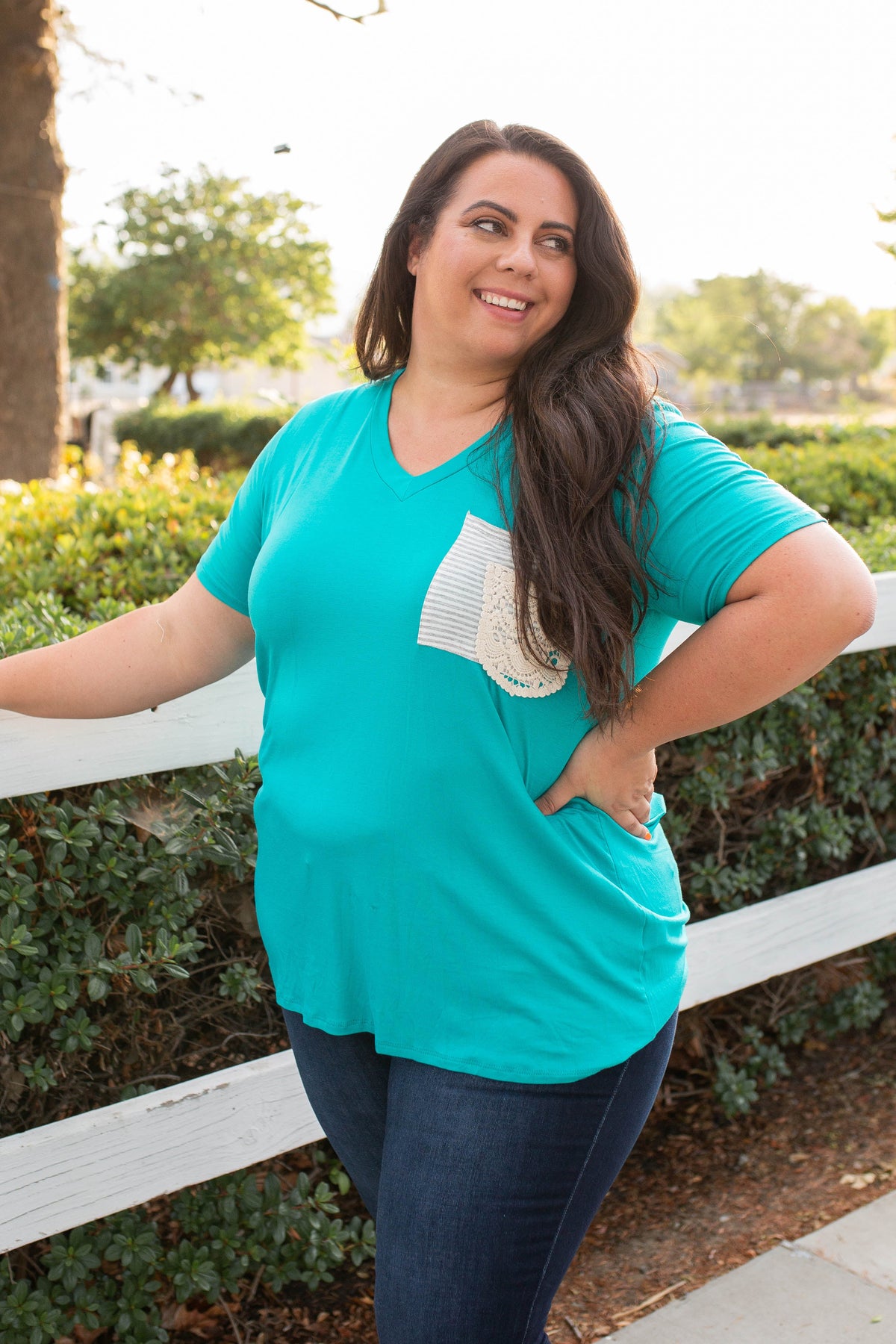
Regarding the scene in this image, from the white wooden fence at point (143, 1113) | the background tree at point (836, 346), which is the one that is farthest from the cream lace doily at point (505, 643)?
the background tree at point (836, 346)

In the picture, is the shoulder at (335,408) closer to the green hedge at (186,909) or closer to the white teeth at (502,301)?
the white teeth at (502,301)

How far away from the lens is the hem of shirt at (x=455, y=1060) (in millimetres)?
1549

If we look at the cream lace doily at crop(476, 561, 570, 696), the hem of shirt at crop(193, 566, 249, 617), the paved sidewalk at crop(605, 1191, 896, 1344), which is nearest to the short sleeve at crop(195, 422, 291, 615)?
the hem of shirt at crop(193, 566, 249, 617)

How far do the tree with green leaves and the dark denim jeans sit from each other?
1616 inches

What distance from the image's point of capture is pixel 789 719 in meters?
3.17

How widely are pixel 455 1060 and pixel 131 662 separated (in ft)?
2.80

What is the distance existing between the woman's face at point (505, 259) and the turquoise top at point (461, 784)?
18cm

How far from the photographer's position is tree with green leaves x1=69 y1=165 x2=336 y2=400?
3984 centimetres

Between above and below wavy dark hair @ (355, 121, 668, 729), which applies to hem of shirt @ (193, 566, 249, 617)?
below

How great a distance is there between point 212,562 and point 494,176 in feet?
2.44

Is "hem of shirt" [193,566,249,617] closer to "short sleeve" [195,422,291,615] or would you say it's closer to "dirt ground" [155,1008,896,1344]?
"short sleeve" [195,422,291,615]

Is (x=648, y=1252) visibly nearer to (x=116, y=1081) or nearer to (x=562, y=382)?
(x=116, y=1081)

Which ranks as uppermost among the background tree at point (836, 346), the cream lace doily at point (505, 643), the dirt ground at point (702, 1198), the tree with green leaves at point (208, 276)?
the cream lace doily at point (505, 643)

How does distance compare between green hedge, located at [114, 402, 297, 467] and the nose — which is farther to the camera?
green hedge, located at [114, 402, 297, 467]
